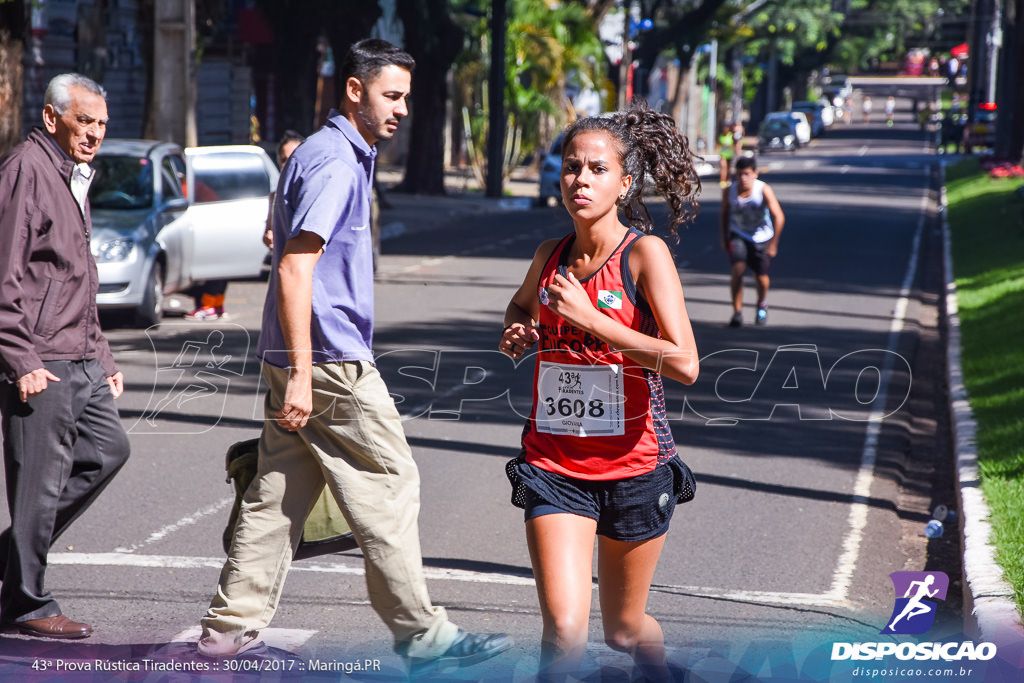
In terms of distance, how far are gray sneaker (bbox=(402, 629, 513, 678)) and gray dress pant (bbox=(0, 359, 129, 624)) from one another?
1347 millimetres

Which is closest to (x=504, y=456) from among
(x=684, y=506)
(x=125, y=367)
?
(x=684, y=506)

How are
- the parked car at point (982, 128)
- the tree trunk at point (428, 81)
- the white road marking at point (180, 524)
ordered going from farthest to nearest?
the parked car at point (982, 128) < the tree trunk at point (428, 81) < the white road marking at point (180, 524)

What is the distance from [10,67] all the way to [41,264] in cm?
1114

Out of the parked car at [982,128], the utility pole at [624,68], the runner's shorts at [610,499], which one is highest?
the utility pole at [624,68]

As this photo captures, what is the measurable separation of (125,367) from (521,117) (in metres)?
27.5

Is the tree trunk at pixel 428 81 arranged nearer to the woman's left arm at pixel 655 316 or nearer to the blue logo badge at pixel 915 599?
the blue logo badge at pixel 915 599

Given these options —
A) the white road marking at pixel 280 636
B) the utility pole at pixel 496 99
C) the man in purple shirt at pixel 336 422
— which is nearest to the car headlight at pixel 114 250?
the white road marking at pixel 280 636

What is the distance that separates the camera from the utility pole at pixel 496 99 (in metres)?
31.8

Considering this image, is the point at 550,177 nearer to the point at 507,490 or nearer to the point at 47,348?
A: the point at 507,490

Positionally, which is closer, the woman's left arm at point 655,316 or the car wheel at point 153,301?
the woman's left arm at point 655,316

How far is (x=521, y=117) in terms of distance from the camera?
37.4m

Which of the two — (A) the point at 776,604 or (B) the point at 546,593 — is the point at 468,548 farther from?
(B) the point at 546,593

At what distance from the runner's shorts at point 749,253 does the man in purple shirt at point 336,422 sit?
937 centimetres

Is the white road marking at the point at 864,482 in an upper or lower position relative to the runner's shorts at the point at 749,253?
lower
